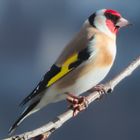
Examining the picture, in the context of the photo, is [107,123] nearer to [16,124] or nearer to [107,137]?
[107,137]

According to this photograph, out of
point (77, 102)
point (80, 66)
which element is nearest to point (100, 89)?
point (77, 102)

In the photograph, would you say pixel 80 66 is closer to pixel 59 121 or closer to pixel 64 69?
pixel 64 69

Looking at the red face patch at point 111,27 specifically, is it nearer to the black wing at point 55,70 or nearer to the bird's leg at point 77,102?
the black wing at point 55,70

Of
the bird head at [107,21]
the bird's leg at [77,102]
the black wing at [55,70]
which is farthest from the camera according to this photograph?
the bird head at [107,21]

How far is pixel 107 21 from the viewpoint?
1.87 meters

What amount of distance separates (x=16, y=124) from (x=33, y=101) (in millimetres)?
154

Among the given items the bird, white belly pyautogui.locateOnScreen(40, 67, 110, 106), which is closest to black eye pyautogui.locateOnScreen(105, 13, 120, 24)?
the bird

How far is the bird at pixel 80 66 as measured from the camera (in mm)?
1751

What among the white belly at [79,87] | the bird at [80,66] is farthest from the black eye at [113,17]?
the white belly at [79,87]

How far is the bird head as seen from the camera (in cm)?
185

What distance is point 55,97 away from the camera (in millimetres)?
1769

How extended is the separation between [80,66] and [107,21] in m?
0.11

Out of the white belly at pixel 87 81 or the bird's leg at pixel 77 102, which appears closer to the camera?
the bird's leg at pixel 77 102

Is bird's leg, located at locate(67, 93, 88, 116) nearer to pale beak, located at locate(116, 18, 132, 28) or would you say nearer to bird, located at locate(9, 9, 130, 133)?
bird, located at locate(9, 9, 130, 133)
